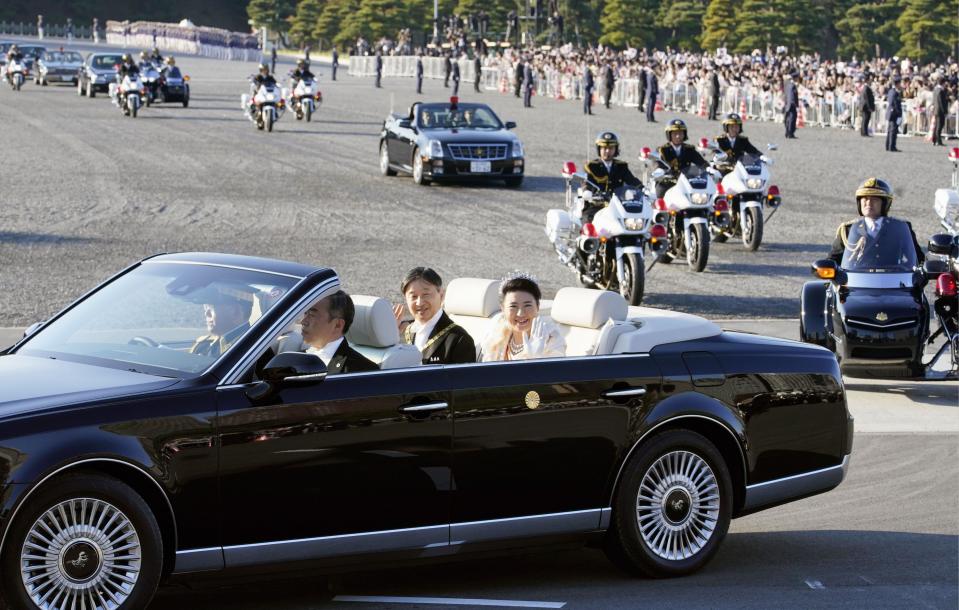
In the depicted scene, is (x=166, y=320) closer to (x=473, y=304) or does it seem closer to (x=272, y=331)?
(x=272, y=331)

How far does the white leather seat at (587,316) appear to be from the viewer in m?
7.93

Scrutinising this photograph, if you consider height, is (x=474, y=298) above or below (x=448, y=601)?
above

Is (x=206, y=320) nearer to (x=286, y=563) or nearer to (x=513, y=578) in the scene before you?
(x=286, y=563)

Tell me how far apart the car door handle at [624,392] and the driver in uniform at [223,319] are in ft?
5.14

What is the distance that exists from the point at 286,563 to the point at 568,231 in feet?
39.4

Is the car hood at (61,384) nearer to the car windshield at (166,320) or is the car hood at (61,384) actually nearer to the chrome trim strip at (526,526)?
the car windshield at (166,320)

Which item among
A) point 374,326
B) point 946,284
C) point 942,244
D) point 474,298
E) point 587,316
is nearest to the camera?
point 374,326

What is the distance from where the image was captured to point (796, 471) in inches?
309

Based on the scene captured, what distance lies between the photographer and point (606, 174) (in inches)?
710

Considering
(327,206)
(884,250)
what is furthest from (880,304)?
(327,206)

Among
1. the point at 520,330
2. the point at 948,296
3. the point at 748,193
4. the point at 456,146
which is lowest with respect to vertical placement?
the point at 456,146

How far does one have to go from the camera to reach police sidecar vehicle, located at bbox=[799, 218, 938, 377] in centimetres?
1245

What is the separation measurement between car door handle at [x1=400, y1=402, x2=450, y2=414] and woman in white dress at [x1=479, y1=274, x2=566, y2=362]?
1059 mm

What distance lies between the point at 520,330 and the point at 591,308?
359 mm
